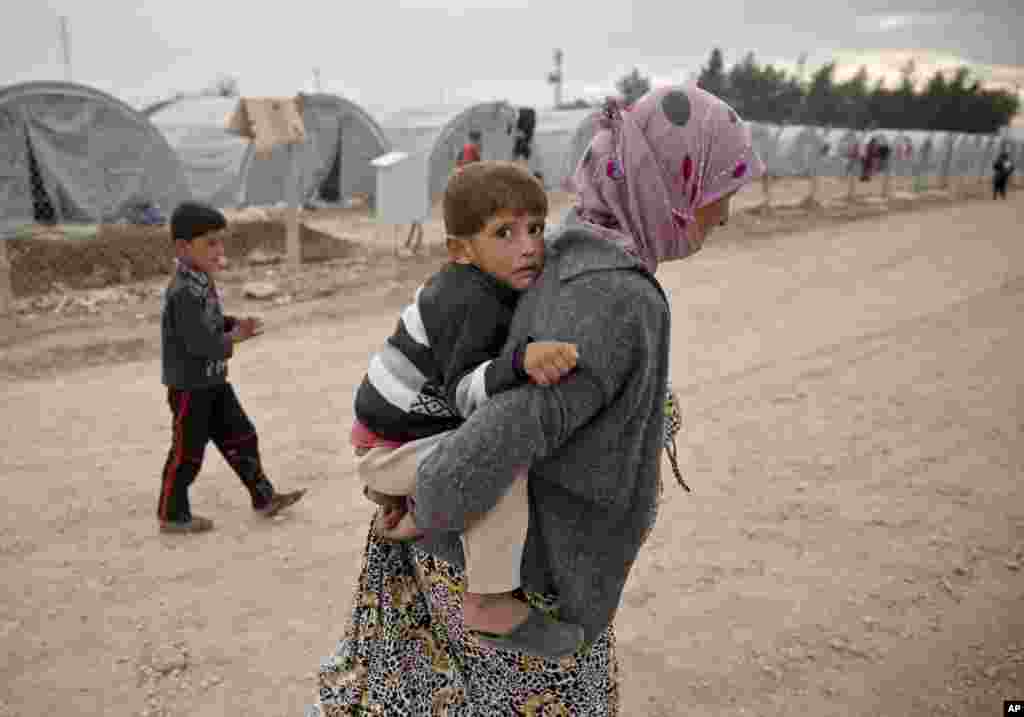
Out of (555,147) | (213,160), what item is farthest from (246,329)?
(555,147)

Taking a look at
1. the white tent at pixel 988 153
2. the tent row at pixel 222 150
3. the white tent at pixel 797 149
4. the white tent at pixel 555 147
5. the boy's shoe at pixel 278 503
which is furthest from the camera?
the white tent at pixel 988 153

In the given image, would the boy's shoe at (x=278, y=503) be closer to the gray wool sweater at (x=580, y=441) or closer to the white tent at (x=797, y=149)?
the gray wool sweater at (x=580, y=441)

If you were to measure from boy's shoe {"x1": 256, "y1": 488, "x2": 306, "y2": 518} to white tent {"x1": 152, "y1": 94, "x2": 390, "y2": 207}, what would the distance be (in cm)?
1224

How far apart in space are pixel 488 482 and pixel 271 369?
16.8 ft

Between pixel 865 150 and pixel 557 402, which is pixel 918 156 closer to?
pixel 865 150

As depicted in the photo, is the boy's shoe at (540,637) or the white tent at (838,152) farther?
the white tent at (838,152)

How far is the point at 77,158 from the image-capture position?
10703 millimetres

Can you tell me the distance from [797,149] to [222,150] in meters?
17.8

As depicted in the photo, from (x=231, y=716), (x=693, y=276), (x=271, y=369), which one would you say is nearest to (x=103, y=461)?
(x=271, y=369)

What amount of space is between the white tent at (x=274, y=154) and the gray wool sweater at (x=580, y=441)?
576 inches

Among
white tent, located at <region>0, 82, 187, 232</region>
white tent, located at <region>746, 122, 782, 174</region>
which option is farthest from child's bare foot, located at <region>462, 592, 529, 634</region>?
white tent, located at <region>746, 122, 782, 174</region>

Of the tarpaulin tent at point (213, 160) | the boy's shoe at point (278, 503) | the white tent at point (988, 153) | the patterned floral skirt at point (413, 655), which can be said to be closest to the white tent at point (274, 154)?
the tarpaulin tent at point (213, 160)

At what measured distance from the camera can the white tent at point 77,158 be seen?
9.56 m

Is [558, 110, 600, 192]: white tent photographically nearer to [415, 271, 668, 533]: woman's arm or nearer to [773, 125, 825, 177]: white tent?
[773, 125, 825, 177]: white tent
